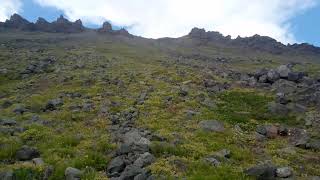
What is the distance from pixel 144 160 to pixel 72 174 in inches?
105

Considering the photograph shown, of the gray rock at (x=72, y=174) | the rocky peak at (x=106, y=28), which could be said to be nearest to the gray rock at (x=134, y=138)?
the gray rock at (x=72, y=174)

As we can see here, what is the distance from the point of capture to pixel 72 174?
1809 cm

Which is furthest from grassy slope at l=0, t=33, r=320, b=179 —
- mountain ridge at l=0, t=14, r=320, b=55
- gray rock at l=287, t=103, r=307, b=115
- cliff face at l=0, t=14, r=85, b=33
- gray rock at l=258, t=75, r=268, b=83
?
mountain ridge at l=0, t=14, r=320, b=55

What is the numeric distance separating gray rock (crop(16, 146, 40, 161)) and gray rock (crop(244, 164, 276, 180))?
868 cm

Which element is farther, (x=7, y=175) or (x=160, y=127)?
(x=160, y=127)

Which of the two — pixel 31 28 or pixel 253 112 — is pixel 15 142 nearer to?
pixel 253 112

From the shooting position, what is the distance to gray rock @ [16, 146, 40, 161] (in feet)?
67.7

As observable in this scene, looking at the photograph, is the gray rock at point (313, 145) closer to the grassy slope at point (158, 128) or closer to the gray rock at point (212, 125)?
the grassy slope at point (158, 128)

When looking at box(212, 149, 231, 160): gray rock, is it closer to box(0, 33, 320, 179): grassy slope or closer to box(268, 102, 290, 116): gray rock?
box(0, 33, 320, 179): grassy slope

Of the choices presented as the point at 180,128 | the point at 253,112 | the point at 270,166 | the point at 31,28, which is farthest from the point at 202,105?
the point at 31,28

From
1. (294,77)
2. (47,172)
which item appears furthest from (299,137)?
(294,77)

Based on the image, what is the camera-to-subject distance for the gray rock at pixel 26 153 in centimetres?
2064

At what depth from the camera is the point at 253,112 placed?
31094mm

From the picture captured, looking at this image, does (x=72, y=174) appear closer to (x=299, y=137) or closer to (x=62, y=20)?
(x=299, y=137)
